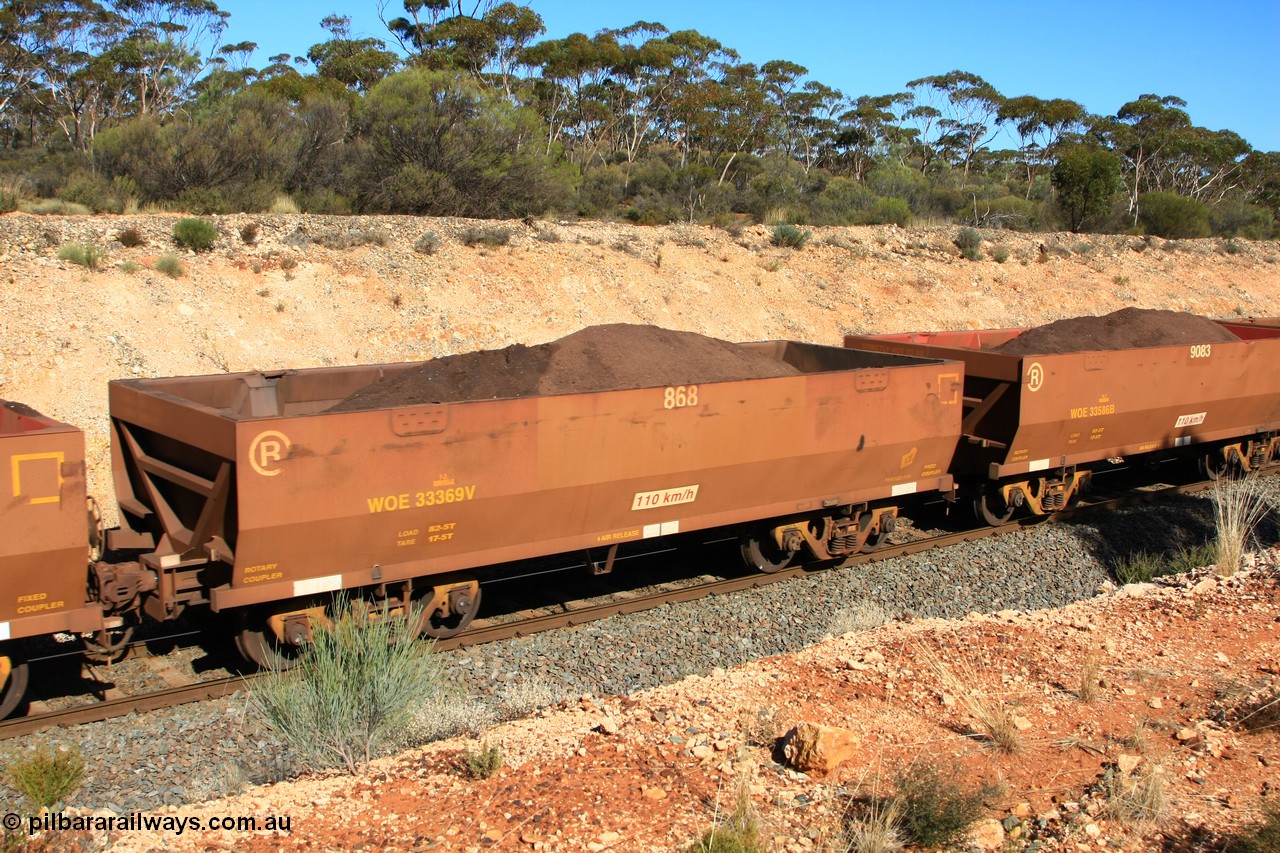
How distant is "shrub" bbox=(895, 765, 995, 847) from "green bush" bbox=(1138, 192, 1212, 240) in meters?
42.9

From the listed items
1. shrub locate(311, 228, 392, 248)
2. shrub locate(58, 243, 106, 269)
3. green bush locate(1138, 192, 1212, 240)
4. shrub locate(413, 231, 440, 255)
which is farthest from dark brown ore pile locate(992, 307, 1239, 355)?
green bush locate(1138, 192, 1212, 240)

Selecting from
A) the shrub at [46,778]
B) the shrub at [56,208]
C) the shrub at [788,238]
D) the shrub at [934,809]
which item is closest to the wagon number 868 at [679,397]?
the shrub at [934,809]

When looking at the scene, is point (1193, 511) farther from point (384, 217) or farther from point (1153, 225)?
point (1153, 225)

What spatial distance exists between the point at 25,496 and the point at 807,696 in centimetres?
554

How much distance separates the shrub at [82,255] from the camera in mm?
17547

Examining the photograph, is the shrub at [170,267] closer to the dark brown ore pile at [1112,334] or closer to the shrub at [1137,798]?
the dark brown ore pile at [1112,334]

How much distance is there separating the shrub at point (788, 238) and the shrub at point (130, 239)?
16.4m

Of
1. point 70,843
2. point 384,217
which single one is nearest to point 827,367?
point 70,843

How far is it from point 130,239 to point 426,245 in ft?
19.0

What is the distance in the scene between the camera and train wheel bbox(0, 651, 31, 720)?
7211mm

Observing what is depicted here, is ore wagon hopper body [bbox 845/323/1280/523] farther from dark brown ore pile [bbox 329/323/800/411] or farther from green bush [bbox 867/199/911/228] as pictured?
green bush [bbox 867/199/911/228]

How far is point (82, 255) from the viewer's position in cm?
1764

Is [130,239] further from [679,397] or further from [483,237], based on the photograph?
[679,397]

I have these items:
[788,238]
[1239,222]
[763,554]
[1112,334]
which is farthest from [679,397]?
[1239,222]
